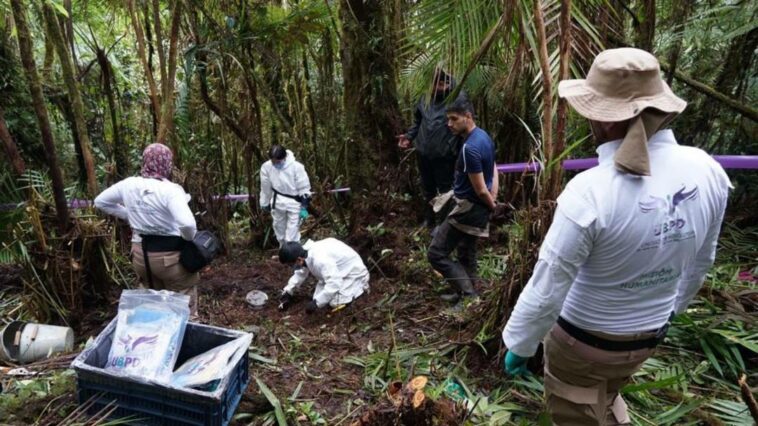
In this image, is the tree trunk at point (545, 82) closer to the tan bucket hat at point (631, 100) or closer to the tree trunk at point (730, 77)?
the tan bucket hat at point (631, 100)

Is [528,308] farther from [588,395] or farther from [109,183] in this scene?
[109,183]

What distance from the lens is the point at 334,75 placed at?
779 centimetres

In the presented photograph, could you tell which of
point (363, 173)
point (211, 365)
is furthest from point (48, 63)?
point (211, 365)

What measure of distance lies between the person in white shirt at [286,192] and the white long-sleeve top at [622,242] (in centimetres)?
445

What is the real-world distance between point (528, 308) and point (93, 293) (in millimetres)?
3811

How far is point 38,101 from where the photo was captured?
373cm

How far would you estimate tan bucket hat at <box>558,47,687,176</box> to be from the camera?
1456 millimetres

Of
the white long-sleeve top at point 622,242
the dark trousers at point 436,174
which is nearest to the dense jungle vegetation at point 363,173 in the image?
the dark trousers at point 436,174

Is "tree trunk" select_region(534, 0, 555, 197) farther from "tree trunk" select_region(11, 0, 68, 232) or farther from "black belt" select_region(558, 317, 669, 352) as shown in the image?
"tree trunk" select_region(11, 0, 68, 232)

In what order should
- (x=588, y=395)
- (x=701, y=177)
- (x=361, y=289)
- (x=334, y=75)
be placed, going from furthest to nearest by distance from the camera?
1. (x=334, y=75)
2. (x=361, y=289)
3. (x=588, y=395)
4. (x=701, y=177)

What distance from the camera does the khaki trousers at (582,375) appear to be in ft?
5.74

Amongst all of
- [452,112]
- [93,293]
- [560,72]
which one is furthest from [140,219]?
[560,72]

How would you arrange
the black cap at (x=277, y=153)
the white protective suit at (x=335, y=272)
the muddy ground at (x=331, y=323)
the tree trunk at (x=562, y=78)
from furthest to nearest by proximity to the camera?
the black cap at (x=277, y=153) < the white protective suit at (x=335, y=272) < the muddy ground at (x=331, y=323) < the tree trunk at (x=562, y=78)

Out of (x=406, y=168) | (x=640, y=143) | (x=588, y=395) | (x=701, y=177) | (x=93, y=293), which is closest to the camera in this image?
(x=640, y=143)
